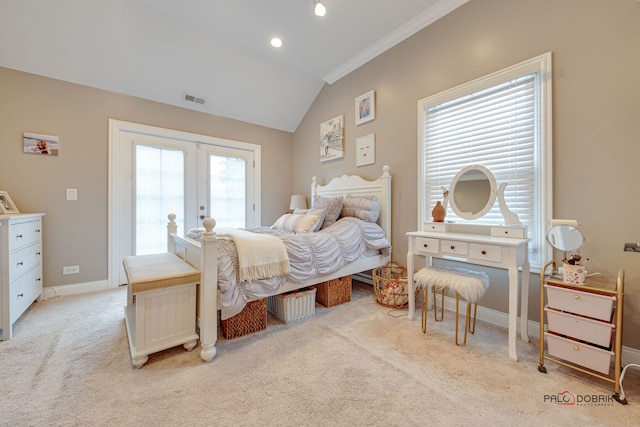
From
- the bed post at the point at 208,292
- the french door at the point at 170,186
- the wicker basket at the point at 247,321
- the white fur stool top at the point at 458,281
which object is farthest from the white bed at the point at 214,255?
the french door at the point at 170,186

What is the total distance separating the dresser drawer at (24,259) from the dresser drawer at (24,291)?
58mm

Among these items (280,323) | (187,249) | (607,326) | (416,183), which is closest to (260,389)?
(280,323)

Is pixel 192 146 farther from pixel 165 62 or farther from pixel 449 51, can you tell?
pixel 449 51

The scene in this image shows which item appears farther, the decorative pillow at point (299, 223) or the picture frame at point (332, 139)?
the picture frame at point (332, 139)

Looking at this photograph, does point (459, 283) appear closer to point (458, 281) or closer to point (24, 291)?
point (458, 281)

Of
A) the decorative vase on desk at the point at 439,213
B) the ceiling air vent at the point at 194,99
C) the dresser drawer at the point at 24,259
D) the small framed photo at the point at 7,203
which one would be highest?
the ceiling air vent at the point at 194,99

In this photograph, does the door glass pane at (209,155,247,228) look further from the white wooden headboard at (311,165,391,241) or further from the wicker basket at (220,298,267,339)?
the wicker basket at (220,298,267,339)

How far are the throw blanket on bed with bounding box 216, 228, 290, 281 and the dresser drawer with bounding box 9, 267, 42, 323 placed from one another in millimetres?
1746

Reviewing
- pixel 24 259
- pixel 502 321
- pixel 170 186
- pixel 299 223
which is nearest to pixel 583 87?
pixel 502 321

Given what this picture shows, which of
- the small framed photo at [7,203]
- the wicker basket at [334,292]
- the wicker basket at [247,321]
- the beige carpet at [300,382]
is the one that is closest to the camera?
the beige carpet at [300,382]

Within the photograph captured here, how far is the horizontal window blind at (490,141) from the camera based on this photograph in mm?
2027

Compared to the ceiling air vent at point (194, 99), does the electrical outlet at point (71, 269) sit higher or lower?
lower

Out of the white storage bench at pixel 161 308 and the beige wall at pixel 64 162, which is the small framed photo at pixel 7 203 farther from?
the white storage bench at pixel 161 308

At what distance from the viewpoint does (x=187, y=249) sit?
2.04 meters
